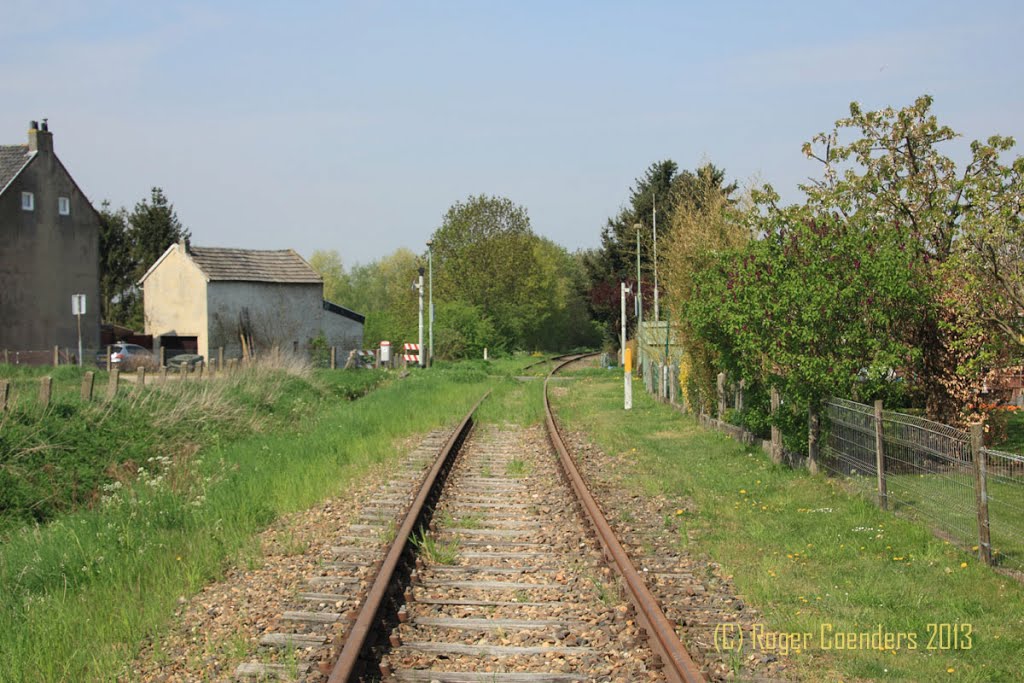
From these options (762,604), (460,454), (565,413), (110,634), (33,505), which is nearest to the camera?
(110,634)

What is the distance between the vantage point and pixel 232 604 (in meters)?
7.13

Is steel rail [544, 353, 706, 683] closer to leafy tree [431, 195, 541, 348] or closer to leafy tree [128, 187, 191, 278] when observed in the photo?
leafy tree [431, 195, 541, 348]

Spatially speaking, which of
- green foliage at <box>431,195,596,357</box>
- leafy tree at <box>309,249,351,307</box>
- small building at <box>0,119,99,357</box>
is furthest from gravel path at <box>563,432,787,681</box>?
leafy tree at <box>309,249,351,307</box>

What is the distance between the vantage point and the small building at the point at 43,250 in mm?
49156

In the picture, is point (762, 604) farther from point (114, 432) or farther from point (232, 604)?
point (114, 432)

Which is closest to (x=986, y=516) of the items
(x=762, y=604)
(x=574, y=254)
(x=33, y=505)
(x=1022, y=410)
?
(x=762, y=604)

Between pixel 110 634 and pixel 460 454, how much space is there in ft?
31.7

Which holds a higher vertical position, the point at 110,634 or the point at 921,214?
the point at 921,214

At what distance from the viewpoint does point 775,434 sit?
47.8 feet

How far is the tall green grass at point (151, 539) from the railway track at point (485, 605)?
1081mm

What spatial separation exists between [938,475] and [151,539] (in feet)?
24.8

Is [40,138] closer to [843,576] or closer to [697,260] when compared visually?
[697,260]

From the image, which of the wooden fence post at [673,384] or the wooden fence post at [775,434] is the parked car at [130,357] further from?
the wooden fence post at [775,434]

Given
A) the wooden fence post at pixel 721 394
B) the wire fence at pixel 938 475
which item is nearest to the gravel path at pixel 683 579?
the wire fence at pixel 938 475
